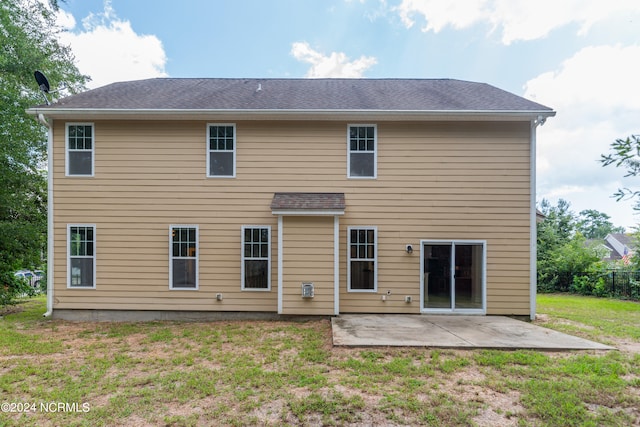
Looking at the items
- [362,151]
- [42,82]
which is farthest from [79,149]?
[362,151]

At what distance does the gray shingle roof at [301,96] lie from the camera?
7105 millimetres

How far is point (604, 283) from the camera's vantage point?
1184cm

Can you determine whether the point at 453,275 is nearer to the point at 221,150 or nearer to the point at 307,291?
the point at 307,291

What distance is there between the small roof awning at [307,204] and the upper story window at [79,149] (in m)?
4.62

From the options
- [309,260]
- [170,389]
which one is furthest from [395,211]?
[170,389]

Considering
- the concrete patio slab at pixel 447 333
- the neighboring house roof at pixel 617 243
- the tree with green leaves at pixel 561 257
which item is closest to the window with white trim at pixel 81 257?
the concrete patio slab at pixel 447 333

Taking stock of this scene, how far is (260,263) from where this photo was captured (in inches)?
282

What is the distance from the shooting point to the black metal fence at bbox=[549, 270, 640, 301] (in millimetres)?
11166

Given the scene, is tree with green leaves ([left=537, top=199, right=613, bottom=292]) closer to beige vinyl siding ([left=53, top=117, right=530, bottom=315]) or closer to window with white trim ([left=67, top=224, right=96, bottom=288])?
beige vinyl siding ([left=53, top=117, right=530, bottom=315])

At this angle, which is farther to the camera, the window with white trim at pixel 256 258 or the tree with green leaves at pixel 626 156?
the window with white trim at pixel 256 258

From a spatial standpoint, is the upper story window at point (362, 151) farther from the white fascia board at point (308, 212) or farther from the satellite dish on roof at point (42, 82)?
the satellite dish on roof at point (42, 82)

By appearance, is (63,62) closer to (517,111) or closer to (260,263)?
(260,263)

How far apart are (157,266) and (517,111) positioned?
9.12 metres

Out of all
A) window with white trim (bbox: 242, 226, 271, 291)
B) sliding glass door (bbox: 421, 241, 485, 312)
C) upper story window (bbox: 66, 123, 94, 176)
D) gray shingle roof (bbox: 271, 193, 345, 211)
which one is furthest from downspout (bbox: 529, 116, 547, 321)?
upper story window (bbox: 66, 123, 94, 176)
